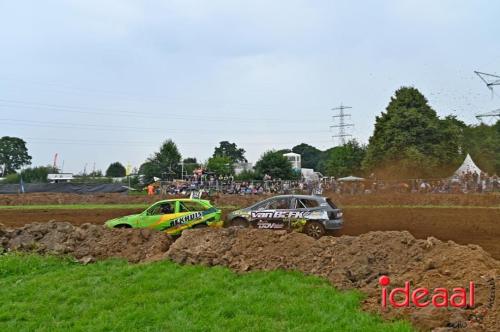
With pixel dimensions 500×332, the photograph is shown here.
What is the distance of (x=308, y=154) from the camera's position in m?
160

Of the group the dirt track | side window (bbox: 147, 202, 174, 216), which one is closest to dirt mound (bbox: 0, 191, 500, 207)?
the dirt track

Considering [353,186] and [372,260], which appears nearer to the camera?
[372,260]

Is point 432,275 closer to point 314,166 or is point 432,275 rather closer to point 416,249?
point 416,249

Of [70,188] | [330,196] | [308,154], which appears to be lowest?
[330,196]

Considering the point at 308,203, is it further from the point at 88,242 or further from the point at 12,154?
the point at 12,154

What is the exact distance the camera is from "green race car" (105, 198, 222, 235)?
51.1ft

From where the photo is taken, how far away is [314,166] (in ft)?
490

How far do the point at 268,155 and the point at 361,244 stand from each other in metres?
61.0

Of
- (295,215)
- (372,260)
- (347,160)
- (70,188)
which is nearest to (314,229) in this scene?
(295,215)

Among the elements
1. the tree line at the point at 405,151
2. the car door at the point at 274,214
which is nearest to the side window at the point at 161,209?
the car door at the point at 274,214

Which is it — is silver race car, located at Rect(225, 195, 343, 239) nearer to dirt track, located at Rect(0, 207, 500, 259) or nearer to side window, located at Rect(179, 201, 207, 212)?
side window, located at Rect(179, 201, 207, 212)

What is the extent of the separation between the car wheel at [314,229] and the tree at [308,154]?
135 metres

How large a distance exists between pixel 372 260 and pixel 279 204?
8.22 metres

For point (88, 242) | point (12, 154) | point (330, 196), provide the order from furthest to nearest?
point (12, 154) < point (330, 196) < point (88, 242)
